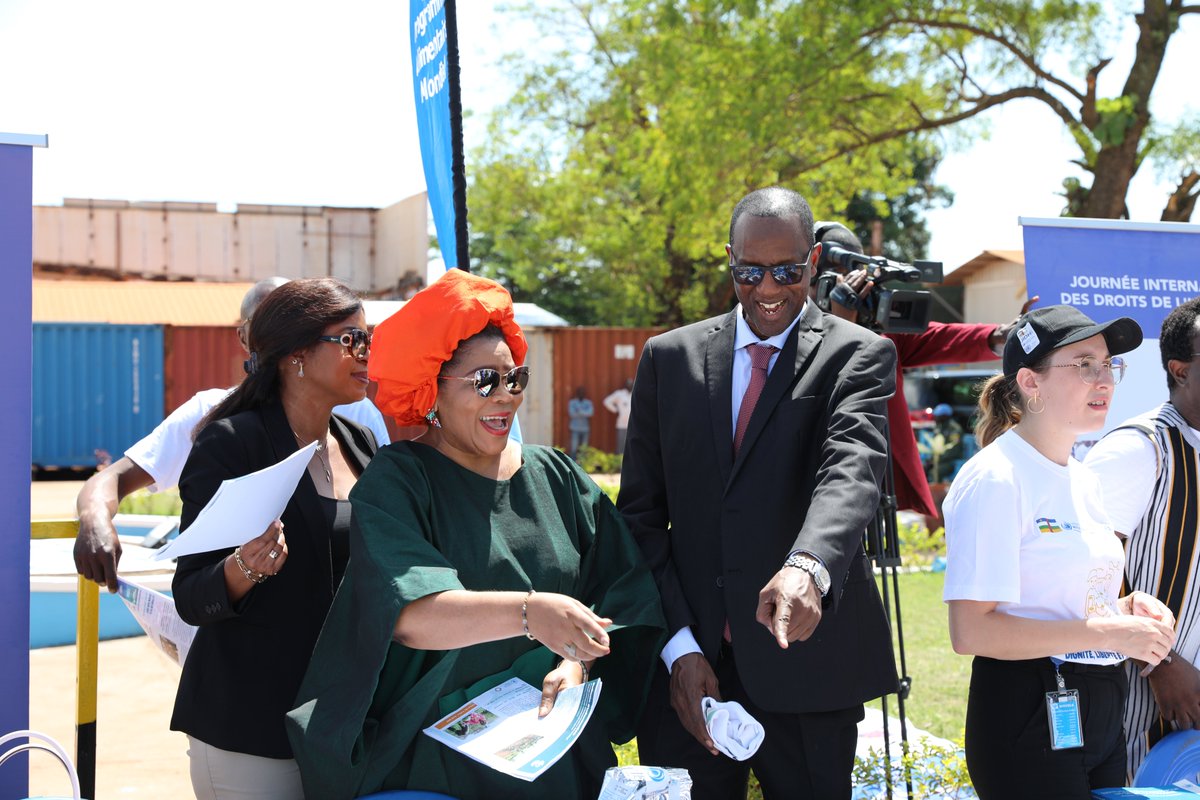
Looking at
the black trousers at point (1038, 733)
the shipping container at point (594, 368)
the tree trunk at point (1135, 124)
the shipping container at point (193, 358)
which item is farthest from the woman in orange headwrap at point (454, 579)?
the shipping container at point (193, 358)

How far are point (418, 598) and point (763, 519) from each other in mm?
862

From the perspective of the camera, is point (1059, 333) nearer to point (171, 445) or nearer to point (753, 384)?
point (753, 384)

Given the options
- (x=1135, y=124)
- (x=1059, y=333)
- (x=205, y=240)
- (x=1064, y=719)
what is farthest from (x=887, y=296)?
(x=205, y=240)

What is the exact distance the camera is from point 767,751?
251cm

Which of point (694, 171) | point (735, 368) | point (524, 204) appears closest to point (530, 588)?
point (735, 368)

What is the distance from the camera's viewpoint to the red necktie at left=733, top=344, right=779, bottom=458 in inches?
99.7

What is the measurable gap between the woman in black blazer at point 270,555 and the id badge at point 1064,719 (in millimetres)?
1716

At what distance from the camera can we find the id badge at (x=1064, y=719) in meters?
2.47

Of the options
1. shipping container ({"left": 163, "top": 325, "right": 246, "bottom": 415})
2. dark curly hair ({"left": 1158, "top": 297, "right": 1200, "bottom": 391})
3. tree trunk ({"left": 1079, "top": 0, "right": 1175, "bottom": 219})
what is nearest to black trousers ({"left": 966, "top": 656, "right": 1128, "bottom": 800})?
dark curly hair ({"left": 1158, "top": 297, "right": 1200, "bottom": 391})

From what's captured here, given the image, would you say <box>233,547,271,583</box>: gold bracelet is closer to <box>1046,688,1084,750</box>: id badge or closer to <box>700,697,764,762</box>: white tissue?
<box>700,697,764,762</box>: white tissue

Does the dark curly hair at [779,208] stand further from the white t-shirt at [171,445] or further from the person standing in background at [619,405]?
the person standing in background at [619,405]

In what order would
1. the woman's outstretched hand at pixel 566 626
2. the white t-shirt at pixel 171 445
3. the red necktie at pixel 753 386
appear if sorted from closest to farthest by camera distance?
the woman's outstretched hand at pixel 566 626
the red necktie at pixel 753 386
the white t-shirt at pixel 171 445

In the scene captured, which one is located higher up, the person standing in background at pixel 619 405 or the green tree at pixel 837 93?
the green tree at pixel 837 93

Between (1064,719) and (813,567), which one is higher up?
(813,567)
